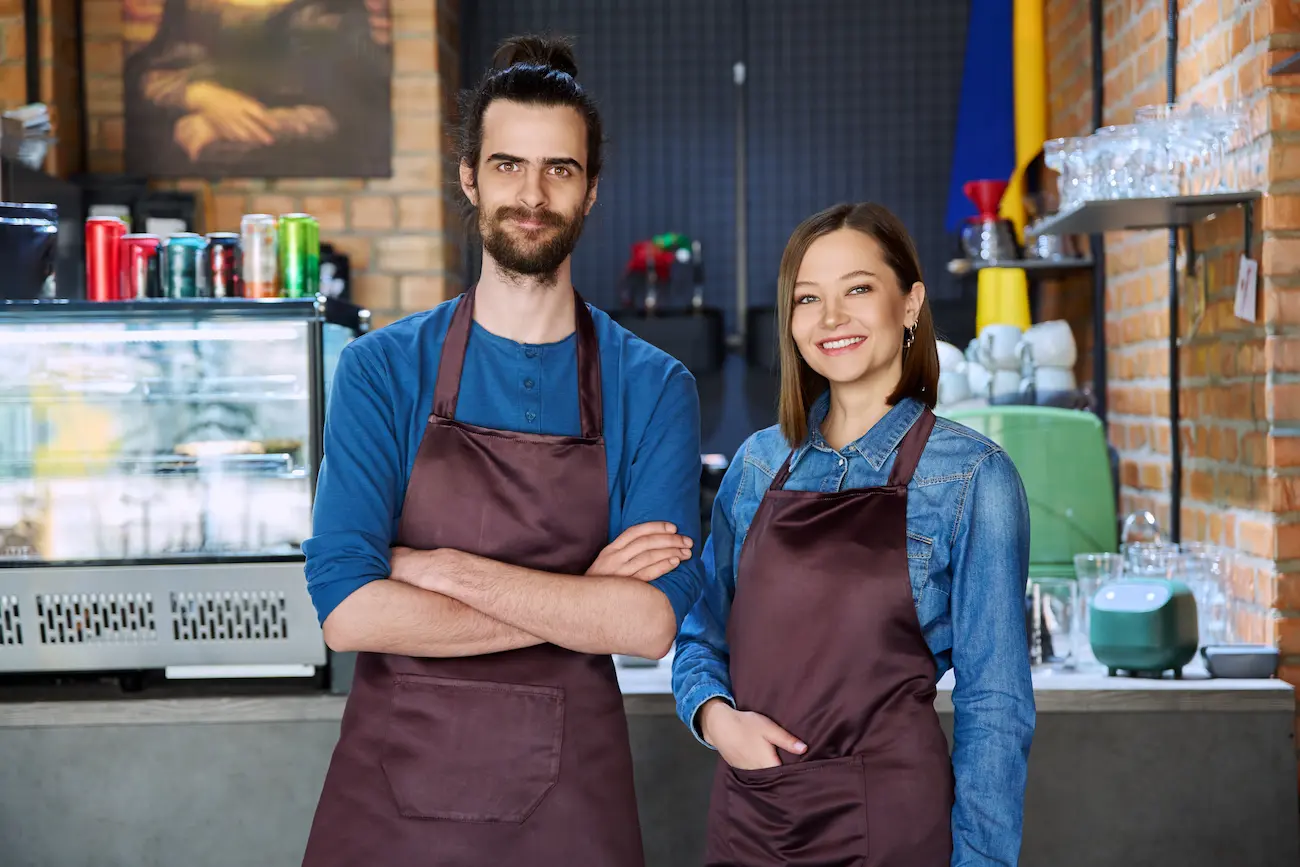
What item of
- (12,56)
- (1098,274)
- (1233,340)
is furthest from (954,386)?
(12,56)

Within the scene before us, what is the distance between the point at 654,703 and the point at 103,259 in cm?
130

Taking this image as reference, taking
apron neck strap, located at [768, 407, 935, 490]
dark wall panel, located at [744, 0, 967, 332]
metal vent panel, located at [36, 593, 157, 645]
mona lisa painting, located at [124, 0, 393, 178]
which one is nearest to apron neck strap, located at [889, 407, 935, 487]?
apron neck strap, located at [768, 407, 935, 490]

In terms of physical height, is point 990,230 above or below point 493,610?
above

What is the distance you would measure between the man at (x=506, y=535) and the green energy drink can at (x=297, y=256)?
75cm

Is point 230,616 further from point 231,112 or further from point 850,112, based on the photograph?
point 850,112

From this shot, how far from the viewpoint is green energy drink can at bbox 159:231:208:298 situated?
2.40 m

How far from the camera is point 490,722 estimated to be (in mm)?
1608

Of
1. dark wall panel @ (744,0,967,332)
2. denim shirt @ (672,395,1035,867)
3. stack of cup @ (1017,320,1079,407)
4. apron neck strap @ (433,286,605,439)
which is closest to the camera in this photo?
denim shirt @ (672,395,1035,867)

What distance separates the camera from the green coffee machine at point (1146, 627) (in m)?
2.33

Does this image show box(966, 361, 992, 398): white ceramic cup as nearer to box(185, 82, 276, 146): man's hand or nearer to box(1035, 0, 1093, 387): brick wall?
box(1035, 0, 1093, 387): brick wall

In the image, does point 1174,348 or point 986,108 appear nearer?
point 1174,348

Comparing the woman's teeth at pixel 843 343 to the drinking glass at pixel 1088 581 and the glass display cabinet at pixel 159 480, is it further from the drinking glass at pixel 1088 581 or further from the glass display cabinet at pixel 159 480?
the drinking glass at pixel 1088 581

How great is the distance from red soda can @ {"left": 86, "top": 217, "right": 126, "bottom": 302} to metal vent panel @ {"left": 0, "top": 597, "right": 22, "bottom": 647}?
1.85 feet

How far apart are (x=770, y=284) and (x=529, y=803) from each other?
3591 mm
